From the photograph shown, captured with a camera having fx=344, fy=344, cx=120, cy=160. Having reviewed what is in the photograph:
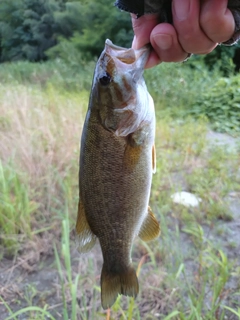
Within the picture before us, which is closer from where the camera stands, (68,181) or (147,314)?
(147,314)

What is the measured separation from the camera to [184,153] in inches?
150

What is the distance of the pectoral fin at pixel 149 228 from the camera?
49.8 inches

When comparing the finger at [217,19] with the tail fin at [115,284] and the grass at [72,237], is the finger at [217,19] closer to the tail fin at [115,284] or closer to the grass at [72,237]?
the tail fin at [115,284]

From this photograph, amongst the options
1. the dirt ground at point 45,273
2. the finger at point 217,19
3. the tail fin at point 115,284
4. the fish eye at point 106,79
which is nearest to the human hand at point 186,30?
the finger at point 217,19

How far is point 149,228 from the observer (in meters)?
1.27

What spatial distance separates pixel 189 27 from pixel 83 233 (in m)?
0.74

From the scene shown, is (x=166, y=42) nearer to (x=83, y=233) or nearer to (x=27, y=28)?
(x=83, y=233)

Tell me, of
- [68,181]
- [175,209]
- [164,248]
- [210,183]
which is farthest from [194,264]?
[68,181]

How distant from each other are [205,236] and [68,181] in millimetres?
→ 1191

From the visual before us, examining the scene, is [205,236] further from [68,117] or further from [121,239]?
[68,117]

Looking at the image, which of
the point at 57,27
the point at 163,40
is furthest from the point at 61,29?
the point at 163,40

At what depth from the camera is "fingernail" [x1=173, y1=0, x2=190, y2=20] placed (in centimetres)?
96

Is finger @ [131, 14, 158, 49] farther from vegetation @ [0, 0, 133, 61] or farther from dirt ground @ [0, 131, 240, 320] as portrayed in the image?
vegetation @ [0, 0, 133, 61]

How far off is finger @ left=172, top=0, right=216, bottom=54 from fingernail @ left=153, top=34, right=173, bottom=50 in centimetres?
4
